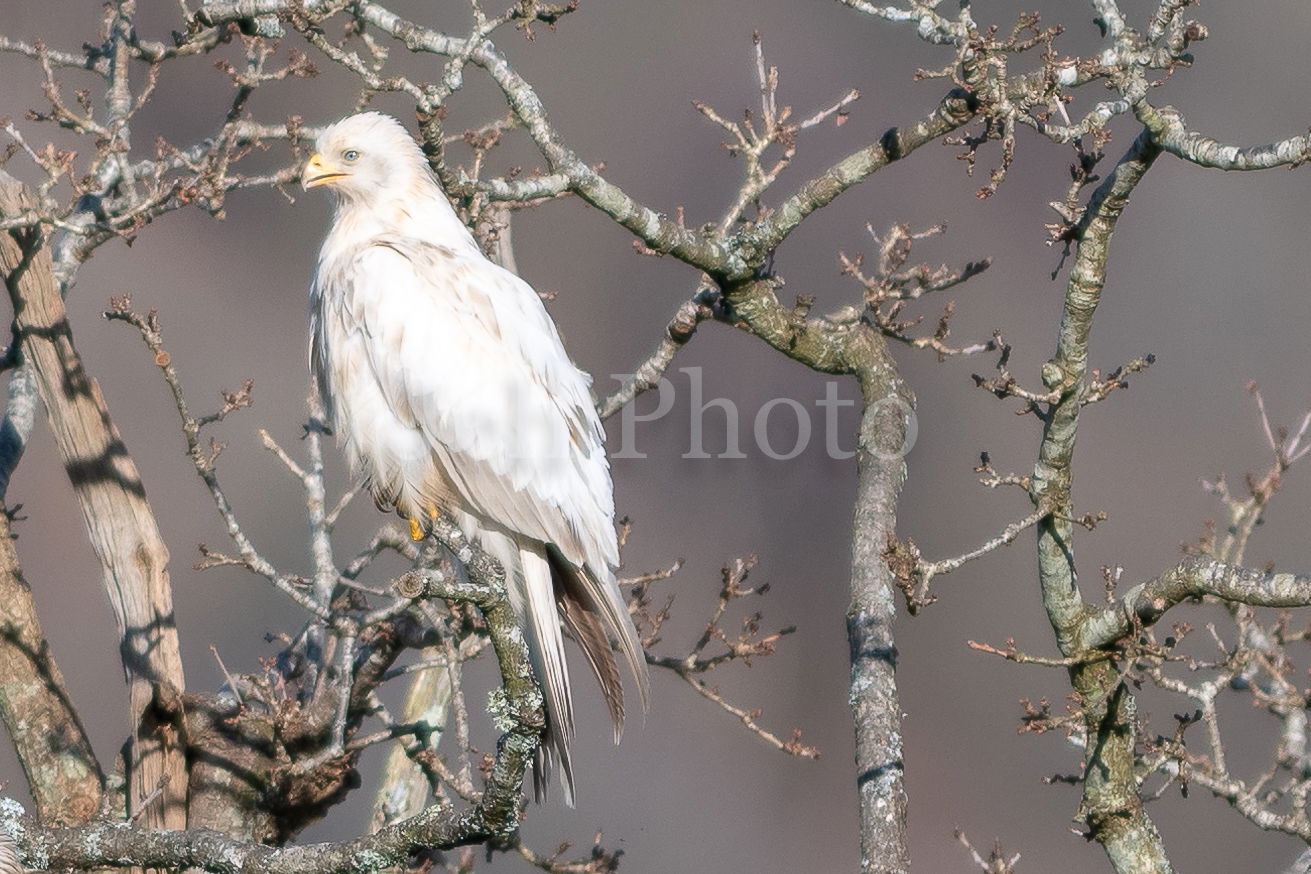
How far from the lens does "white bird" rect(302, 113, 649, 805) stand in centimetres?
378

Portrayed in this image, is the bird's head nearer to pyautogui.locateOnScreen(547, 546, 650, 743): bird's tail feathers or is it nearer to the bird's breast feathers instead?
the bird's breast feathers

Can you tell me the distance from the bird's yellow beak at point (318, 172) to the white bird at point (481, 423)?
270mm

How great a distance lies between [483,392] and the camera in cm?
382

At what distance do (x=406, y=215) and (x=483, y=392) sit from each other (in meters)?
0.67

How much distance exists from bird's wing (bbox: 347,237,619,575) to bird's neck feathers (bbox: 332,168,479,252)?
8.3 inches

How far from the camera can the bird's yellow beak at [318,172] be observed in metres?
4.11

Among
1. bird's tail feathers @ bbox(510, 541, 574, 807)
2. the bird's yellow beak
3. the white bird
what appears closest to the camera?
bird's tail feathers @ bbox(510, 541, 574, 807)

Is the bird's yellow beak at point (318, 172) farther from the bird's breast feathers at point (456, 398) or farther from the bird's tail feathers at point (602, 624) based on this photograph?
the bird's tail feathers at point (602, 624)

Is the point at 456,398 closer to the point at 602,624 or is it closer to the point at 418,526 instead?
the point at 418,526

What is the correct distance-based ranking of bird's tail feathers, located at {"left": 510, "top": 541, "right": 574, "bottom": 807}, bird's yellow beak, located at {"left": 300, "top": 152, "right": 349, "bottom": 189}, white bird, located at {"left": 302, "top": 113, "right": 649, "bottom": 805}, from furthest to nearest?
bird's yellow beak, located at {"left": 300, "top": 152, "right": 349, "bottom": 189}
white bird, located at {"left": 302, "top": 113, "right": 649, "bottom": 805}
bird's tail feathers, located at {"left": 510, "top": 541, "right": 574, "bottom": 807}

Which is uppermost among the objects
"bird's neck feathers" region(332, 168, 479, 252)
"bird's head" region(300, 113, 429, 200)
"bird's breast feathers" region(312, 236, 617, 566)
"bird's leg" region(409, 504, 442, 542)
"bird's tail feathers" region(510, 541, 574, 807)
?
"bird's head" region(300, 113, 429, 200)

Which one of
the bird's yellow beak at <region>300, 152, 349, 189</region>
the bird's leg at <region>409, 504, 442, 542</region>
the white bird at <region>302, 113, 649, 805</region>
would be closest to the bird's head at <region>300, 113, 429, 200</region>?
the bird's yellow beak at <region>300, 152, 349, 189</region>

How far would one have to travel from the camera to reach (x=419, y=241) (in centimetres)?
403

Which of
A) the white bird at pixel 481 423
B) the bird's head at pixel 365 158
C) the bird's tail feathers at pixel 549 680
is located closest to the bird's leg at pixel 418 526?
the white bird at pixel 481 423
